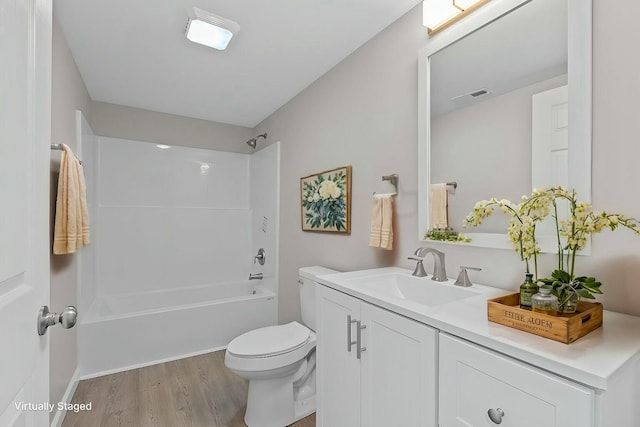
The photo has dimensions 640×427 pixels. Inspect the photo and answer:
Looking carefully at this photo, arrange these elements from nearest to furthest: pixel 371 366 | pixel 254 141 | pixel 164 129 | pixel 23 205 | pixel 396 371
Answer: pixel 23 205, pixel 396 371, pixel 371 366, pixel 164 129, pixel 254 141

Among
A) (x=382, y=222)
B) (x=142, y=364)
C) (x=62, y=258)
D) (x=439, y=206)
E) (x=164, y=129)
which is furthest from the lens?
(x=164, y=129)

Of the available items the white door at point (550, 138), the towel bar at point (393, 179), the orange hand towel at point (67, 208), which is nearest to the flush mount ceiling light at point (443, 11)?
the white door at point (550, 138)

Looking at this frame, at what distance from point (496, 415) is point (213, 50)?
2355 millimetres

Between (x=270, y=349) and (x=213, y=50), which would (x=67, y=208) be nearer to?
(x=213, y=50)

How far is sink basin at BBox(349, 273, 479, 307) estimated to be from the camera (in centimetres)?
129

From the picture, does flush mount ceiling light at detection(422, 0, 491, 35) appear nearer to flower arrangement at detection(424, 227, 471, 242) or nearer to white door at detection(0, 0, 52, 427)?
flower arrangement at detection(424, 227, 471, 242)

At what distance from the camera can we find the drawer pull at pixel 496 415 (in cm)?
76

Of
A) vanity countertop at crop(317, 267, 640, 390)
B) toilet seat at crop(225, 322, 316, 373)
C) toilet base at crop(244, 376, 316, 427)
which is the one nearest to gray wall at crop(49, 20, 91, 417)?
toilet seat at crop(225, 322, 316, 373)

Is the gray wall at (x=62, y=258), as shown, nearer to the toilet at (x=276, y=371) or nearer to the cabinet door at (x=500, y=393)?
the toilet at (x=276, y=371)

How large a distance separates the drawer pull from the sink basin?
501 mm

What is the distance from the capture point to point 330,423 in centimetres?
144

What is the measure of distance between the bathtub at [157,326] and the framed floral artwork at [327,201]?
3.45 ft

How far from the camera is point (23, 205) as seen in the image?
0.69 m

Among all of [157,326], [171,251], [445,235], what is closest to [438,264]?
[445,235]
